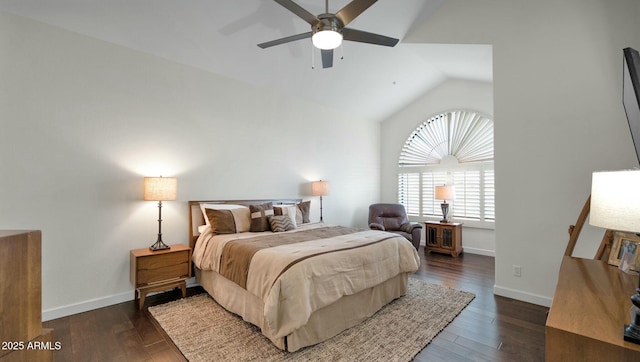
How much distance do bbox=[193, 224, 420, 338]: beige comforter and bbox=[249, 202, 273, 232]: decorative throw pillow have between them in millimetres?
393

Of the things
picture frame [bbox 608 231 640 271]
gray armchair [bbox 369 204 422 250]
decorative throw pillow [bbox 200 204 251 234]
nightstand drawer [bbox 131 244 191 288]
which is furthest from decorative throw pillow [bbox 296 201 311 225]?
picture frame [bbox 608 231 640 271]

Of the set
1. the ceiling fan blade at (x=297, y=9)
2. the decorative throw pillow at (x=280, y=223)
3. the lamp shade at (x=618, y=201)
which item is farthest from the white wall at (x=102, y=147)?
the lamp shade at (x=618, y=201)

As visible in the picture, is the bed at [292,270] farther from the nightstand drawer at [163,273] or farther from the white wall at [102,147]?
the white wall at [102,147]

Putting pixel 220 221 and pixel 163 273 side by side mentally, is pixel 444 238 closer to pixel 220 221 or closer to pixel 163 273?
pixel 220 221

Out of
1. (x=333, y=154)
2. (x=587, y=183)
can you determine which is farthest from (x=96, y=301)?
(x=587, y=183)

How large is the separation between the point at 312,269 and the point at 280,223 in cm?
153

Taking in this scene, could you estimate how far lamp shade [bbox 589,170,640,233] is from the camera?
3.57ft

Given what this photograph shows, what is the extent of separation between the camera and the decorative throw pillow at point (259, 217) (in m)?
3.69

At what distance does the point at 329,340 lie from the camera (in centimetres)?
239

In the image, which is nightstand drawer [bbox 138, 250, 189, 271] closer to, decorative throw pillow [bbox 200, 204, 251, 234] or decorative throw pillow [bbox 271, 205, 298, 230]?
decorative throw pillow [bbox 200, 204, 251, 234]

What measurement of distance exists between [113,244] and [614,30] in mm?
5764

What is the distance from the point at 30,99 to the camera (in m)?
2.72

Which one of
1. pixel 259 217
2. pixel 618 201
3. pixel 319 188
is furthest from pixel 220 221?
pixel 618 201

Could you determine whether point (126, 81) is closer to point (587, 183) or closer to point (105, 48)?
point (105, 48)
